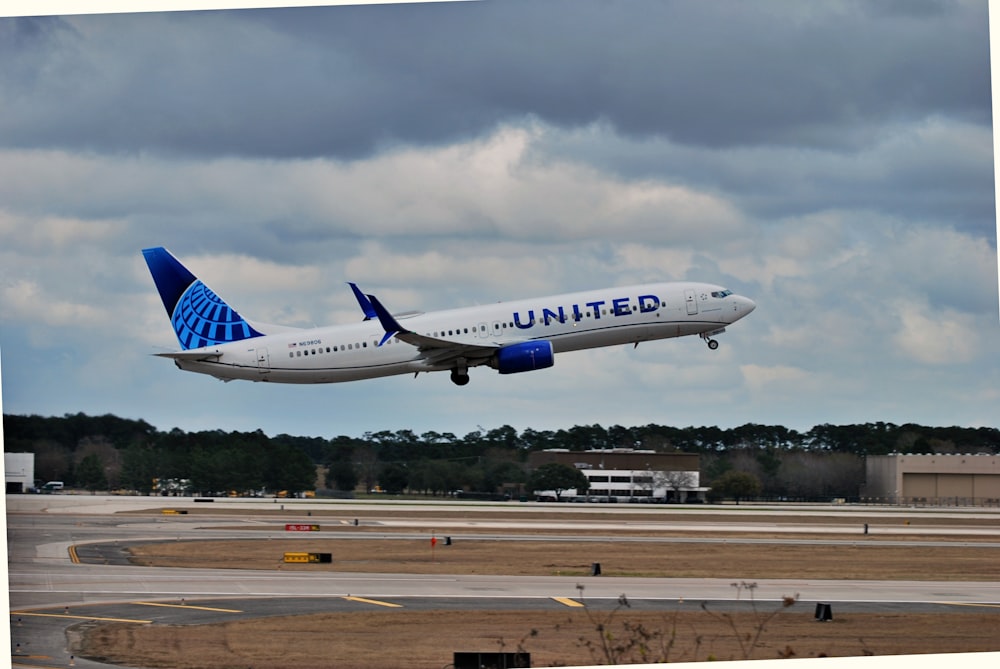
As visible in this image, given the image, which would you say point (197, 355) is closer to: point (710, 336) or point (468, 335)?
point (468, 335)

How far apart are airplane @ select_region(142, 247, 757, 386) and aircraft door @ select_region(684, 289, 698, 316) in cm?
5

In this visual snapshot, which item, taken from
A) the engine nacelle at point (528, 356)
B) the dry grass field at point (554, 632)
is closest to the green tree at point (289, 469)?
the engine nacelle at point (528, 356)

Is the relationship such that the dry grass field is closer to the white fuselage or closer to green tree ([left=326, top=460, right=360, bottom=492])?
the white fuselage

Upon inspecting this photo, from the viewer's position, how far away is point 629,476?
113 metres

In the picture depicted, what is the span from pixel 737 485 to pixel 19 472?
186ft

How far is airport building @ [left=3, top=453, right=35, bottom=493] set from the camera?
105 m

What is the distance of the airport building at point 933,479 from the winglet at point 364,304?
192 ft

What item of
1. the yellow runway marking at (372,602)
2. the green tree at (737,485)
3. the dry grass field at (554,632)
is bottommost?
the dry grass field at (554,632)

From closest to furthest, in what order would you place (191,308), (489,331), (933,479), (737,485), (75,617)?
1. (75,617)
2. (489,331)
3. (191,308)
4. (737,485)
5. (933,479)

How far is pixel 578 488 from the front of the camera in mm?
110938

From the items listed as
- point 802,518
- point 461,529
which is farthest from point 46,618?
point 802,518

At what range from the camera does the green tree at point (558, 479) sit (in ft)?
351

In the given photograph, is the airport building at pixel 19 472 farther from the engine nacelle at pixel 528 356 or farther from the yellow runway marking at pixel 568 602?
the yellow runway marking at pixel 568 602

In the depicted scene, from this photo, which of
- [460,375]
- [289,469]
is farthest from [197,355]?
[289,469]
